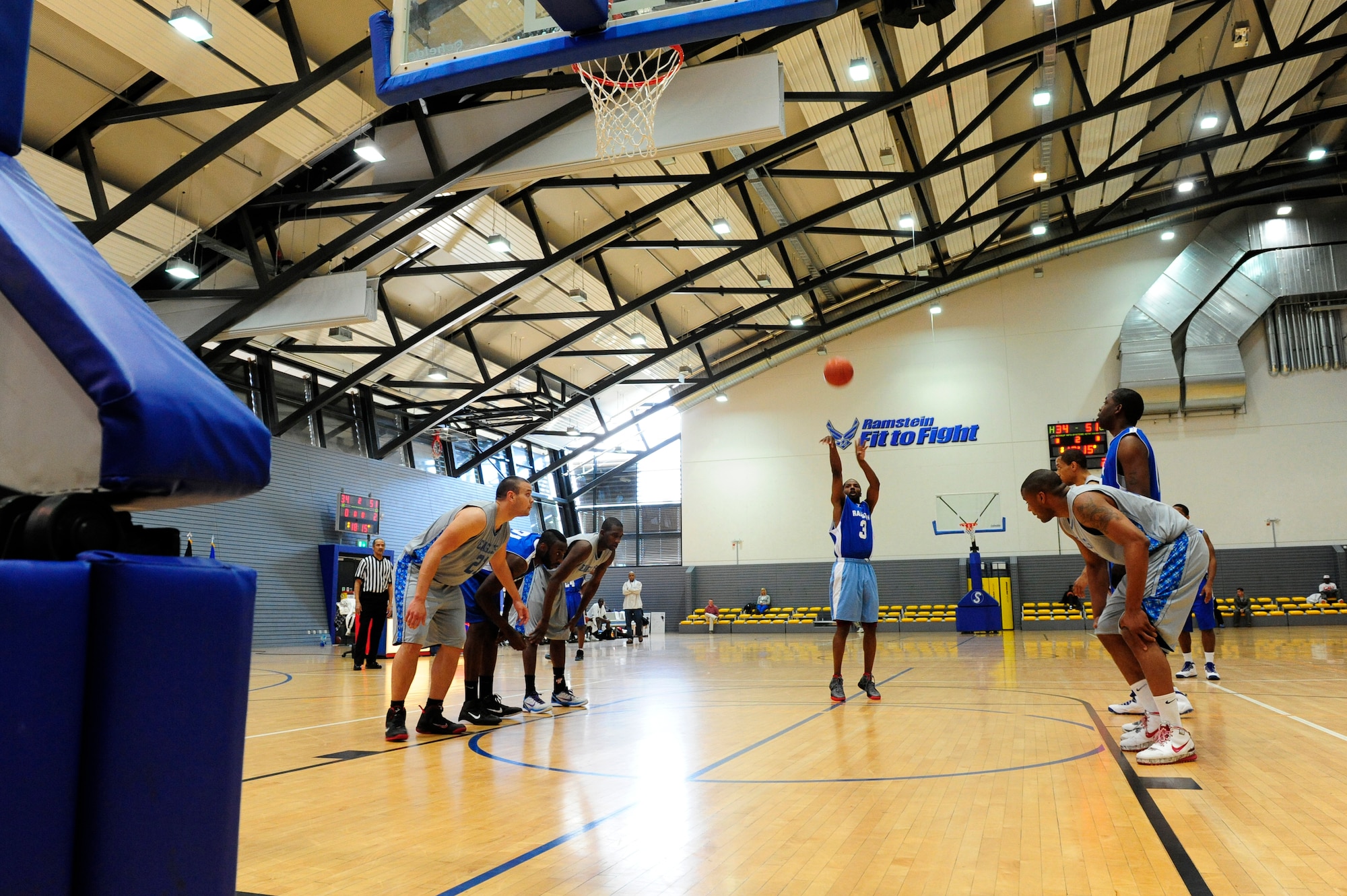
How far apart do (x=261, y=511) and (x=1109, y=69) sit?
16809 millimetres

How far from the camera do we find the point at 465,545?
16.5 ft

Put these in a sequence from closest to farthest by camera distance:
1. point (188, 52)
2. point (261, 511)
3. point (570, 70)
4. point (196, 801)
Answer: point (196, 801), point (188, 52), point (570, 70), point (261, 511)

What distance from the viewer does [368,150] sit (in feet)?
35.9

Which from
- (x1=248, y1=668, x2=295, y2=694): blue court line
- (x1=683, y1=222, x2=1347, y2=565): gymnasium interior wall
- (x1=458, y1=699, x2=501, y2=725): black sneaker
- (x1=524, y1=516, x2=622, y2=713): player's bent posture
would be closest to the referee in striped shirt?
(x1=248, y1=668, x2=295, y2=694): blue court line

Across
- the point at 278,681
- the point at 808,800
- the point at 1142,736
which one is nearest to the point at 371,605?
the point at 278,681

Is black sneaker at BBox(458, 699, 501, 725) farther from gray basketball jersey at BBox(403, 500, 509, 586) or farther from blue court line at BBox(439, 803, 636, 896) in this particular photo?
blue court line at BBox(439, 803, 636, 896)

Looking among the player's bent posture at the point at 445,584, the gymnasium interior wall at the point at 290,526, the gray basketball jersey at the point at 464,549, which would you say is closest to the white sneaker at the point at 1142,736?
the player's bent posture at the point at 445,584

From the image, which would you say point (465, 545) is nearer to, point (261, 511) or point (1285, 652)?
point (1285, 652)

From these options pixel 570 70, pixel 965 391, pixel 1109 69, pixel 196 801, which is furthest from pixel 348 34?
pixel 965 391

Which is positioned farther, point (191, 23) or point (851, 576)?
point (191, 23)

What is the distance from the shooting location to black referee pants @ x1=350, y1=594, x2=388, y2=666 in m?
11.8

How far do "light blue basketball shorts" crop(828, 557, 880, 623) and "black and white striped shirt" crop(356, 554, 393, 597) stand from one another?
22.1ft

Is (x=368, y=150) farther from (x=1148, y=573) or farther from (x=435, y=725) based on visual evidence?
(x=1148, y=573)

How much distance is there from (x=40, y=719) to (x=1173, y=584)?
4282 mm
